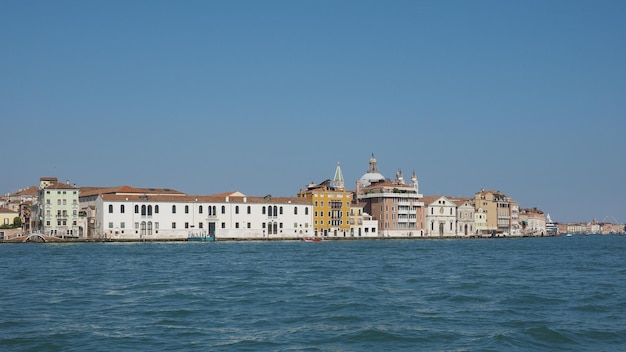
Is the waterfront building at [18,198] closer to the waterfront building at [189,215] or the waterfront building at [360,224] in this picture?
the waterfront building at [189,215]

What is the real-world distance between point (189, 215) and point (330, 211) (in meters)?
16.1

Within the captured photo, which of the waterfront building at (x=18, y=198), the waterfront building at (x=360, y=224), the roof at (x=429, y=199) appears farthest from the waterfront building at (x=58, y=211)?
the roof at (x=429, y=199)

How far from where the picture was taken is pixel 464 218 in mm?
94750

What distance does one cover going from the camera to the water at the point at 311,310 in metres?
13.2

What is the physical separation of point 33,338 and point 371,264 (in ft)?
69.4

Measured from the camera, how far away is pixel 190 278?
82.5ft

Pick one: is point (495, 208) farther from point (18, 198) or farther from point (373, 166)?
point (18, 198)

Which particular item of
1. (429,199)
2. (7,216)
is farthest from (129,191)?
(429,199)

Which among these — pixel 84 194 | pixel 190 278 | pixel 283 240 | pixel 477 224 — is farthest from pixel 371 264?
pixel 477 224

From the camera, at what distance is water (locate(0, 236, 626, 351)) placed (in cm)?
1323

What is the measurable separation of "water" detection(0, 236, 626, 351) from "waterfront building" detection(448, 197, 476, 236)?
66.1 m

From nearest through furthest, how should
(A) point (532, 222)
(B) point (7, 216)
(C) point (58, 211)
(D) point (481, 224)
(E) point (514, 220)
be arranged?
(C) point (58, 211) → (B) point (7, 216) → (D) point (481, 224) → (E) point (514, 220) → (A) point (532, 222)

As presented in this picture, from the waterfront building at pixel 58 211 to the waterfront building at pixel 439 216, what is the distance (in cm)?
4068

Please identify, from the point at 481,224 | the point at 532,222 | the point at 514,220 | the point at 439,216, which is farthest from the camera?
the point at 532,222
